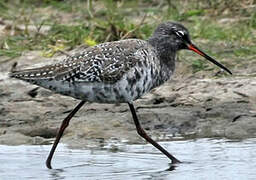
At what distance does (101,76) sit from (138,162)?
0.98 m

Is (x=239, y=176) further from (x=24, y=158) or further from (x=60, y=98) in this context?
(x=60, y=98)

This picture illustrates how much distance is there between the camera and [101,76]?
7.95m

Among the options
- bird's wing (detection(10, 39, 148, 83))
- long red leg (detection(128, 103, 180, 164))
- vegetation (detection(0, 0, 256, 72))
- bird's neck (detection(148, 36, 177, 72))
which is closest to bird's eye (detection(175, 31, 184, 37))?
bird's neck (detection(148, 36, 177, 72))

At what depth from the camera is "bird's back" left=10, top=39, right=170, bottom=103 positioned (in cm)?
797

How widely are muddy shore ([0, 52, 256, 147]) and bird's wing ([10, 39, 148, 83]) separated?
3.88 ft

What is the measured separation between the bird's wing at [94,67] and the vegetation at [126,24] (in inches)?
109

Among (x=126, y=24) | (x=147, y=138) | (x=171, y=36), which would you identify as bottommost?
(x=147, y=138)

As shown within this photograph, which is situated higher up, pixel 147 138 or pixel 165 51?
pixel 165 51

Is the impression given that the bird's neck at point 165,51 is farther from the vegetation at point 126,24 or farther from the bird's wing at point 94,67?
the vegetation at point 126,24

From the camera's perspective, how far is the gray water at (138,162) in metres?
7.96

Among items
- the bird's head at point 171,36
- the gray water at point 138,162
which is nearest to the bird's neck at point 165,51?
the bird's head at point 171,36

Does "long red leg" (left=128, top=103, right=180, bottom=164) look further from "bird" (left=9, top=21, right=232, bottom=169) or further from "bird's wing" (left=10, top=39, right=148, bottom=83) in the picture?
"bird's wing" (left=10, top=39, right=148, bottom=83)

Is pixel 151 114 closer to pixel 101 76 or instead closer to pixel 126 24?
pixel 101 76

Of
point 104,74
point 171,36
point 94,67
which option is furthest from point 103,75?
point 171,36
